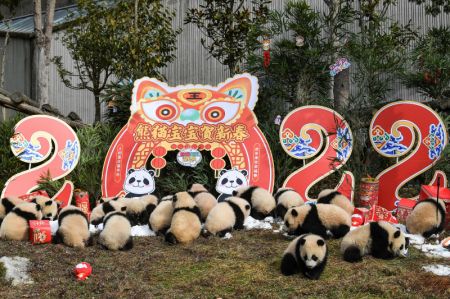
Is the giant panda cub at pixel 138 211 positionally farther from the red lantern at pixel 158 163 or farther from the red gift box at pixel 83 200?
the red lantern at pixel 158 163

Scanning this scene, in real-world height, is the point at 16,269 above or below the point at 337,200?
below

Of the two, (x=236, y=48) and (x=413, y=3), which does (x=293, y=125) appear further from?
(x=413, y=3)

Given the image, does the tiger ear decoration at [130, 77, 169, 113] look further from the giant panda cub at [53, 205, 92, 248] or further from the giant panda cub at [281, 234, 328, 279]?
the giant panda cub at [281, 234, 328, 279]

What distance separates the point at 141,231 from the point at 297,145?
8.58 ft

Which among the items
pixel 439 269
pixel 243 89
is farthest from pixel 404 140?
pixel 439 269

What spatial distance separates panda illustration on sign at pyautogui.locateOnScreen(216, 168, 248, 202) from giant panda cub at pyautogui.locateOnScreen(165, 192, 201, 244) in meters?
1.47

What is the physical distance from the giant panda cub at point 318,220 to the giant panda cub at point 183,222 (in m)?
1.01

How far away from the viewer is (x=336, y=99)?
8.85 m

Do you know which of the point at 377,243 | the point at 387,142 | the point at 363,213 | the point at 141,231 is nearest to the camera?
the point at 377,243

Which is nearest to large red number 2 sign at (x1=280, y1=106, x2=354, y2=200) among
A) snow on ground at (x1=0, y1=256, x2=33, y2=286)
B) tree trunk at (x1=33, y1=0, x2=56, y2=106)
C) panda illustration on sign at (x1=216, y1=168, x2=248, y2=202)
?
panda illustration on sign at (x1=216, y1=168, x2=248, y2=202)

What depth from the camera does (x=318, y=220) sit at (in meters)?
5.84

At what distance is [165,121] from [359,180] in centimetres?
298

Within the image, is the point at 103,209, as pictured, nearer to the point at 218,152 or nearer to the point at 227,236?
the point at 227,236

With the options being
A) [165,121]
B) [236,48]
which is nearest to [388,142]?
[165,121]
